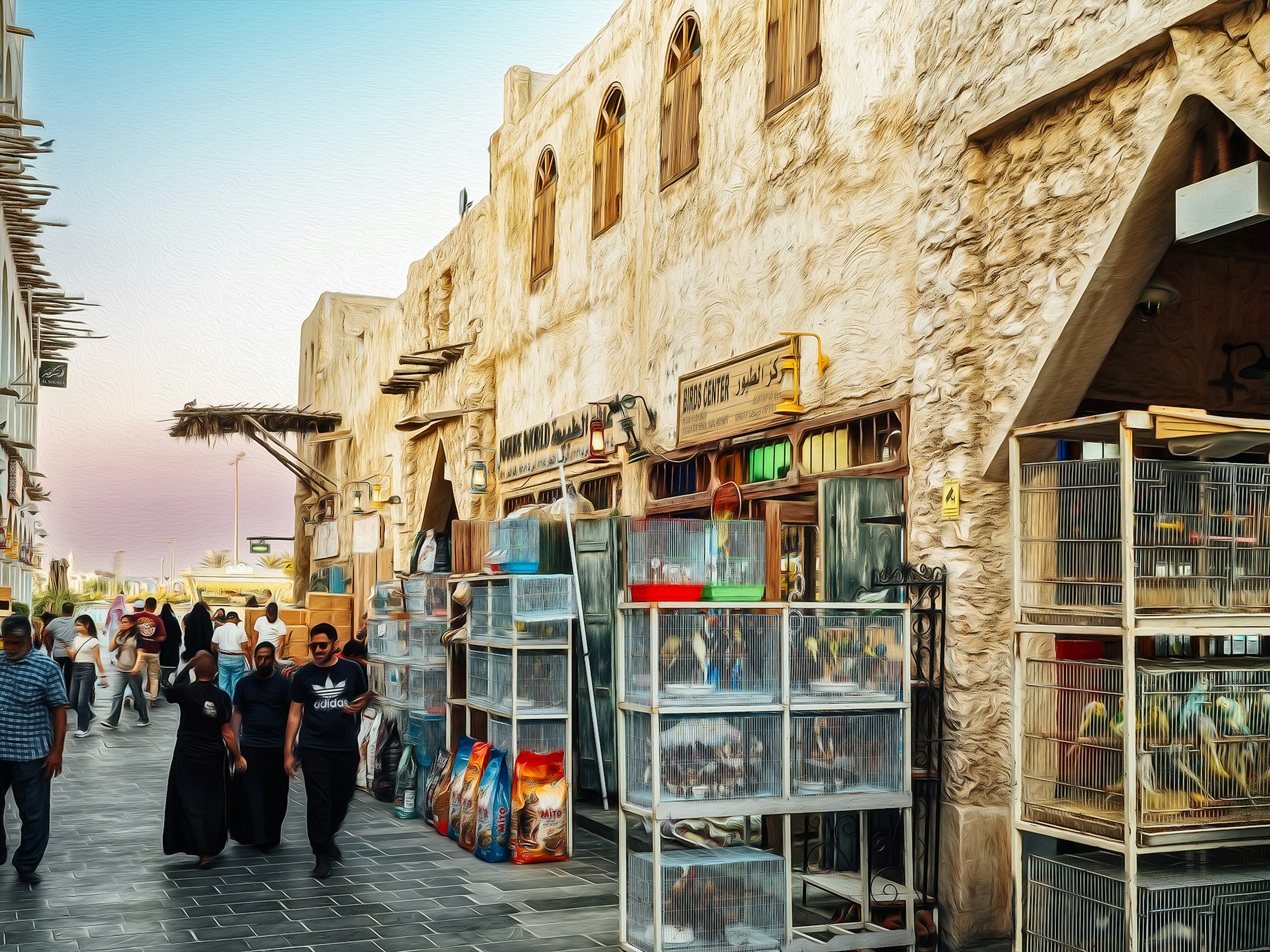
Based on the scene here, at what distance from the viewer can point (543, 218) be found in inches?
683

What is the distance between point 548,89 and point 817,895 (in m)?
12.4

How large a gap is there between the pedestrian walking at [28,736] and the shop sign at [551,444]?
6.52 meters

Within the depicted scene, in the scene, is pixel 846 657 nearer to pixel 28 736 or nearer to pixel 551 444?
pixel 28 736

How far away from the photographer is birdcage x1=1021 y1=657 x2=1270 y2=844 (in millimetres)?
5562

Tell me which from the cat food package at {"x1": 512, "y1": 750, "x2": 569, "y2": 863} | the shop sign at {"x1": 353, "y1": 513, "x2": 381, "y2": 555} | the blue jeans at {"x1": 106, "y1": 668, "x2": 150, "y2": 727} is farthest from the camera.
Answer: the shop sign at {"x1": 353, "y1": 513, "x2": 381, "y2": 555}

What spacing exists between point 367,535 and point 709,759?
19.7 meters

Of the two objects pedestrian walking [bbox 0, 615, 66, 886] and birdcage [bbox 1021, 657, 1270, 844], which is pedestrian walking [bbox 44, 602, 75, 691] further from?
birdcage [bbox 1021, 657, 1270, 844]

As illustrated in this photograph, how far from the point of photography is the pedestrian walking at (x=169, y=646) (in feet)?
72.9

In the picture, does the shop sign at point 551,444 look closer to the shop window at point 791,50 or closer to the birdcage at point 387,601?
the birdcage at point 387,601

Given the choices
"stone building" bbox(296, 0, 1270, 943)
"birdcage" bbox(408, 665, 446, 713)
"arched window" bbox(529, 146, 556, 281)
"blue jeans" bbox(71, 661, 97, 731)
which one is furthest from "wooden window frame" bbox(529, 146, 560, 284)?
"blue jeans" bbox(71, 661, 97, 731)

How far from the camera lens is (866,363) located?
939cm

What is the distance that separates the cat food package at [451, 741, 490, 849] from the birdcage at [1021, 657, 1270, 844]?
5.18m

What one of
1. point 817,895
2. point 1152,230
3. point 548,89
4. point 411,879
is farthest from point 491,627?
point 548,89

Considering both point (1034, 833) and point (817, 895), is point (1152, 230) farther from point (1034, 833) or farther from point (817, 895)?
point (817, 895)
